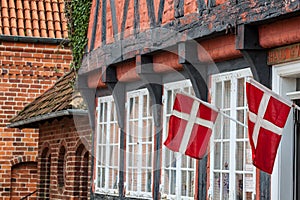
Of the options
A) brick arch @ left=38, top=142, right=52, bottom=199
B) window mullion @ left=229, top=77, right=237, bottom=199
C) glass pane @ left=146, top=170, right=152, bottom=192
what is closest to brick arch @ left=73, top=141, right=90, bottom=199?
brick arch @ left=38, top=142, right=52, bottom=199

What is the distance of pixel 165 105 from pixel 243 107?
2.46 meters

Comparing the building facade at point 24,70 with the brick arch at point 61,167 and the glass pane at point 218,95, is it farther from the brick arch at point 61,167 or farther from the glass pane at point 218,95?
the glass pane at point 218,95

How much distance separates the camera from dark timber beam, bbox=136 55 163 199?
12.5 metres

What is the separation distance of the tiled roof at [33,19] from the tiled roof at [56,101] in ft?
5.38

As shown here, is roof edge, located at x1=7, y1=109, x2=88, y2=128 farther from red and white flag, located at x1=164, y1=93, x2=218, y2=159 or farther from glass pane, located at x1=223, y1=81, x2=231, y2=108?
red and white flag, located at x1=164, y1=93, x2=218, y2=159

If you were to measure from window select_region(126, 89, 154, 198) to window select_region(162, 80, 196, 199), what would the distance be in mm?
622

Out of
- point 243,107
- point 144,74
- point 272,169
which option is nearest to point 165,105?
point 144,74

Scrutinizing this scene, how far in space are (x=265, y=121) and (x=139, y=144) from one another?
5.24 meters

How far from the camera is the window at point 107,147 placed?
14.5 meters

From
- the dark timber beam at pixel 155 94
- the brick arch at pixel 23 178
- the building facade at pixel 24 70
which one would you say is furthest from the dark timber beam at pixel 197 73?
the brick arch at pixel 23 178

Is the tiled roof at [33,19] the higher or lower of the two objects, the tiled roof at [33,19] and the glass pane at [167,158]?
the higher

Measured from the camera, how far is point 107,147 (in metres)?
14.9

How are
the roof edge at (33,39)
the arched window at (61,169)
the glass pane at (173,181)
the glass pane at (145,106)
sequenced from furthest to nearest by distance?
1. the roof edge at (33,39)
2. the arched window at (61,169)
3. the glass pane at (145,106)
4. the glass pane at (173,181)

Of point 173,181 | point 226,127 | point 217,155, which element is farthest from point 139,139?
point 226,127
